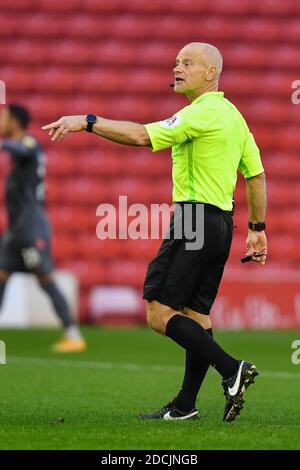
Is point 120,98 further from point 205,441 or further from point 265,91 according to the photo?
point 205,441

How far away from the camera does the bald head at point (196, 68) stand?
5805 millimetres

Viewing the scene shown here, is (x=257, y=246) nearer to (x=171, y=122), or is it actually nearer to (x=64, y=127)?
(x=171, y=122)

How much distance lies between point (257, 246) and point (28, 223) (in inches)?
206

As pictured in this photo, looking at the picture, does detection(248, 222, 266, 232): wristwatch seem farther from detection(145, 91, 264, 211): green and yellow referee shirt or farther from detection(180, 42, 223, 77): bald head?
detection(180, 42, 223, 77): bald head

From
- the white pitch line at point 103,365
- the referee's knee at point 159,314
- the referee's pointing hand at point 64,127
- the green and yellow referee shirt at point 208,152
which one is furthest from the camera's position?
the white pitch line at point 103,365

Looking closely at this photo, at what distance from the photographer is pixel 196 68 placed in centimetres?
581

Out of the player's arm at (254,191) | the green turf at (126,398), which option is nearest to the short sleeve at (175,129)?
the player's arm at (254,191)

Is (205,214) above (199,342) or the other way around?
above

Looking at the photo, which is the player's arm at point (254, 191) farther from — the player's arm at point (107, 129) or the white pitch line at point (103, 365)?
the white pitch line at point (103, 365)

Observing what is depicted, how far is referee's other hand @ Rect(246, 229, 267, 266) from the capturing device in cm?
607

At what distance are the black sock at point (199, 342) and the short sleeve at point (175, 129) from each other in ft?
2.83

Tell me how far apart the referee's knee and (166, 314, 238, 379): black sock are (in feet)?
0.08

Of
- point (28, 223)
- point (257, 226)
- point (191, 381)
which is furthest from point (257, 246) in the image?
point (28, 223)

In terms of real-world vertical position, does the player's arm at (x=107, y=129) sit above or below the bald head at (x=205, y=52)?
below
